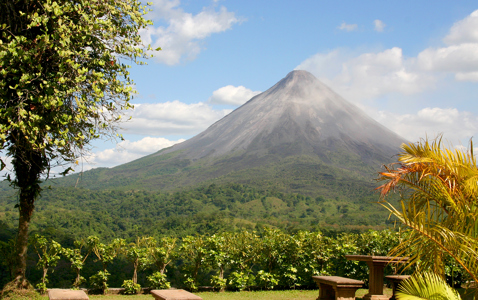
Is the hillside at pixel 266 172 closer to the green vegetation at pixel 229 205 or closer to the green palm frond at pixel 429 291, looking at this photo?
the green vegetation at pixel 229 205

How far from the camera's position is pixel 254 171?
80312mm

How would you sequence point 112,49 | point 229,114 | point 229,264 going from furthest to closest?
point 229,114 → point 229,264 → point 112,49

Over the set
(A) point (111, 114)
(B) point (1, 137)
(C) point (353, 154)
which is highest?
(C) point (353, 154)

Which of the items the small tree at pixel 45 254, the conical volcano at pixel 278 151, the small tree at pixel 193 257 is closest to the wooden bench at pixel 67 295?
the small tree at pixel 45 254

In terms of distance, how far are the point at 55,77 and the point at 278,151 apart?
263ft

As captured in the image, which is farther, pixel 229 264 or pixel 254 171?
pixel 254 171

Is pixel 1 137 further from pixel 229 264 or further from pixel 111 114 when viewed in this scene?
pixel 229 264

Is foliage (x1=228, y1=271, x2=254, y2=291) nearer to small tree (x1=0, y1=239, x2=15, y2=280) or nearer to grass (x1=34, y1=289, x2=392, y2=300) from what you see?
grass (x1=34, y1=289, x2=392, y2=300)

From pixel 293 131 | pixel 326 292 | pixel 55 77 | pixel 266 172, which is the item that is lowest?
pixel 326 292

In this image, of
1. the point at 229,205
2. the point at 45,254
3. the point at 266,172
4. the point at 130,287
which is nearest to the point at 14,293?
the point at 45,254

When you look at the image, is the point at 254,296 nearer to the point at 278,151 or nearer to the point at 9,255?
the point at 9,255

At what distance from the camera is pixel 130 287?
7.44 meters

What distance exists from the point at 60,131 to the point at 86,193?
217 feet

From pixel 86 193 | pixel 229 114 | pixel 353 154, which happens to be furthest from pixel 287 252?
pixel 229 114
